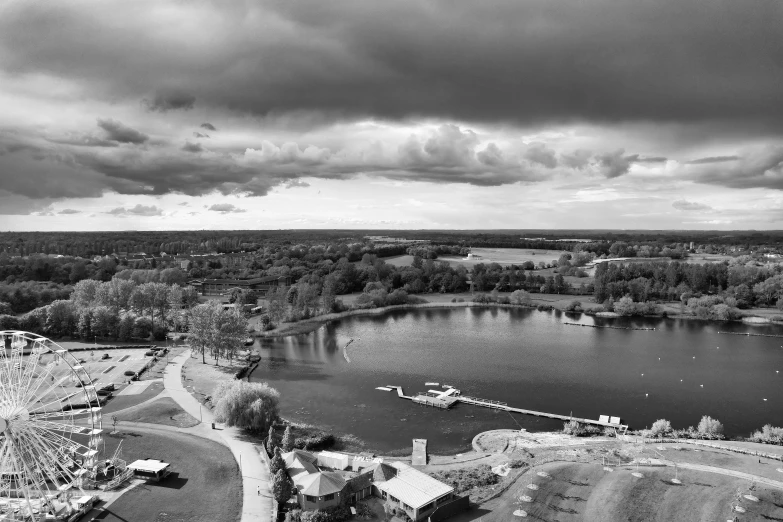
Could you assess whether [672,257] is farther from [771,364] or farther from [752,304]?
[771,364]

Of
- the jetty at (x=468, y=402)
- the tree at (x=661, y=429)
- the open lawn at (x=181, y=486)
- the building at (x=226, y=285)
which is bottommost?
the jetty at (x=468, y=402)

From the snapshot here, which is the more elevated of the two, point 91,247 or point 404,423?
point 91,247

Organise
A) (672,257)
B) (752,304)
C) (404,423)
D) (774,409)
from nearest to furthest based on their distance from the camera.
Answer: (404,423), (774,409), (752,304), (672,257)

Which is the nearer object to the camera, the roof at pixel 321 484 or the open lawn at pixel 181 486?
the open lawn at pixel 181 486

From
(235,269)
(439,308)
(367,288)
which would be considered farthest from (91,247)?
(439,308)

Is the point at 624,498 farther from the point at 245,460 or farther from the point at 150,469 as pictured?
the point at 150,469

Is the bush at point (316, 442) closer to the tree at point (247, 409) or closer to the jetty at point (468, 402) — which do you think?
the tree at point (247, 409)

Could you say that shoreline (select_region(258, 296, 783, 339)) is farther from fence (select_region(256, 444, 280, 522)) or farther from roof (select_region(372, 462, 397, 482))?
roof (select_region(372, 462, 397, 482))

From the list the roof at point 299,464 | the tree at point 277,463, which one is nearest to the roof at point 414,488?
the roof at point 299,464

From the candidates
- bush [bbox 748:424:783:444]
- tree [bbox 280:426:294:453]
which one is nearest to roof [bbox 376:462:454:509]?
tree [bbox 280:426:294:453]
